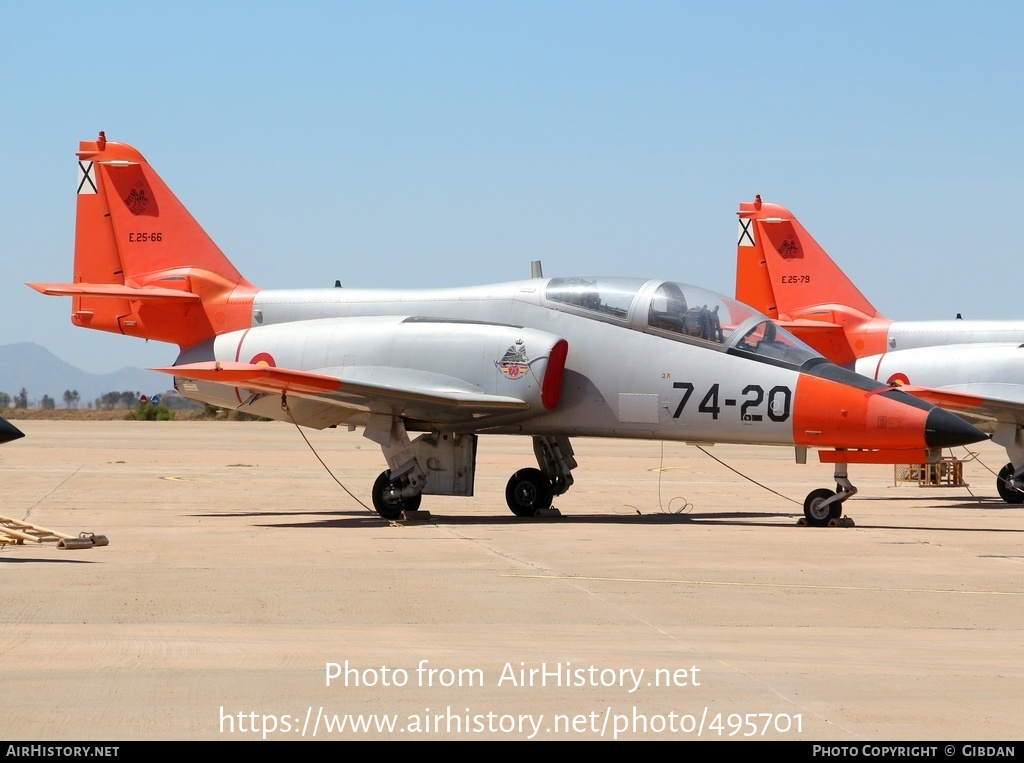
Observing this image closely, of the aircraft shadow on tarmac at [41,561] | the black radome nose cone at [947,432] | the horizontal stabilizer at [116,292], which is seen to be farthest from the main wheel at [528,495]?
the aircraft shadow on tarmac at [41,561]

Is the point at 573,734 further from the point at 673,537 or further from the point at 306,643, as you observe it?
the point at 673,537

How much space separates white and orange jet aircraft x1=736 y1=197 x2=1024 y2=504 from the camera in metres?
21.6

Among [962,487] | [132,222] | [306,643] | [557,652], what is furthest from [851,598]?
[962,487]

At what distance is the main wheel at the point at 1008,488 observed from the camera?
21109mm

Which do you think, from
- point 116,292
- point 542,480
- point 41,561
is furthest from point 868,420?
point 116,292

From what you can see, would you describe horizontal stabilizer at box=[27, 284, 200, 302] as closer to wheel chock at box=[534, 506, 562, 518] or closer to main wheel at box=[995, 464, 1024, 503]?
wheel chock at box=[534, 506, 562, 518]

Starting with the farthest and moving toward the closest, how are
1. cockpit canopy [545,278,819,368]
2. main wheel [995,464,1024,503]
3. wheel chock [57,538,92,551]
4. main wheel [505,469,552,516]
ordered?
main wheel [995,464,1024,503], main wheel [505,469,552,516], cockpit canopy [545,278,819,368], wheel chock [57,538,92,551]

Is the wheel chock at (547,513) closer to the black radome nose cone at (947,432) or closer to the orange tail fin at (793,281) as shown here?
the black radome nose cone at (947,432)

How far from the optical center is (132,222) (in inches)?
759

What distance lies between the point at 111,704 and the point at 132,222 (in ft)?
48.1

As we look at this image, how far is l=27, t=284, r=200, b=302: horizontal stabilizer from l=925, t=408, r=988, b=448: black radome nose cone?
10199mm

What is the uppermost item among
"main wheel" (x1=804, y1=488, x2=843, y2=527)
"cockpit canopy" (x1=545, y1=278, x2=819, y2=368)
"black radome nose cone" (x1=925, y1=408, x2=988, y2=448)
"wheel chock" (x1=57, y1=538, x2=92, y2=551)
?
"cockpit canopy" (x1=545, y1=278, x2=819, y2=368)

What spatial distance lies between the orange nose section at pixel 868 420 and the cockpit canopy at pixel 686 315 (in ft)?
1.95

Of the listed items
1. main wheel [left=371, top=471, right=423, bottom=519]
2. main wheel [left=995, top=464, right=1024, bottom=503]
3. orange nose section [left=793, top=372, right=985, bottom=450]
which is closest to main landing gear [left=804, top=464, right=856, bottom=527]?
orange nose section [left=793, top=372, right=985, bottom=450]
